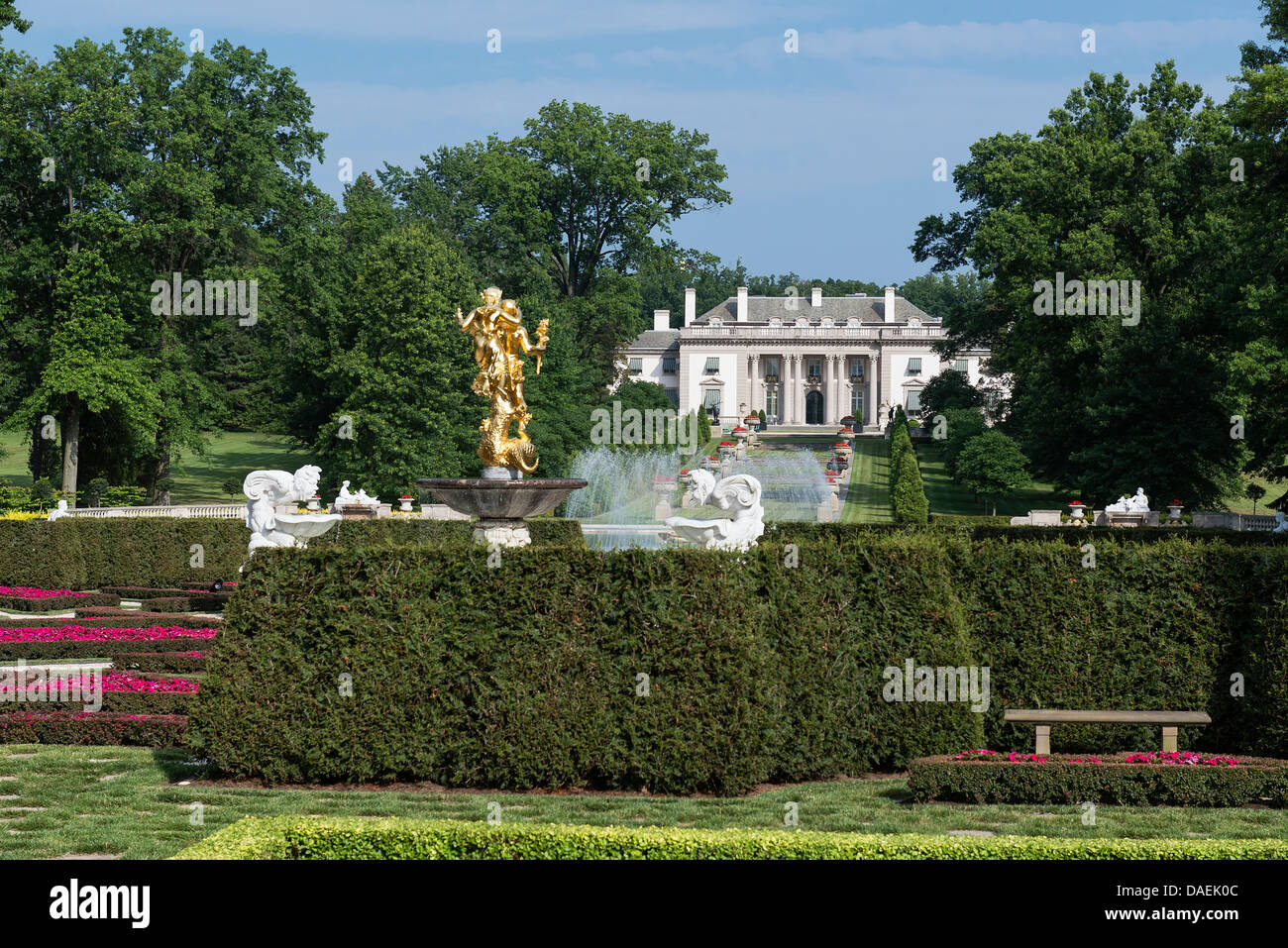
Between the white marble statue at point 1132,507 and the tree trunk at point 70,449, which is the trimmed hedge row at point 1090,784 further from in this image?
the tree trunk at point 70,449

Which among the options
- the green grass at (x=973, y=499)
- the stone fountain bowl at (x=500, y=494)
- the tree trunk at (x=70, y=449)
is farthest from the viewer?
the green grass at (x=973, y=499)

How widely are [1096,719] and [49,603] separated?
19597 millimetres

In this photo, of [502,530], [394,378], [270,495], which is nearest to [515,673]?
[270,495]

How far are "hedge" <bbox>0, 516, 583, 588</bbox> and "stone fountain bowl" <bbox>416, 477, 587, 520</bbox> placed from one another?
268 inches

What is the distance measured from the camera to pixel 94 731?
13125 mm

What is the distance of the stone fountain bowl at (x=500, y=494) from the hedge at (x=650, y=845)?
40.3 feet

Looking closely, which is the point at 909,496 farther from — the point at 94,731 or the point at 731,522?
the point at 94,731

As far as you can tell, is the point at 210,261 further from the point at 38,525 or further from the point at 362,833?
the point at 362,833

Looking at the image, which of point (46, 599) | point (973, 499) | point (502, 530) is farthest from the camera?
point (973, 499)

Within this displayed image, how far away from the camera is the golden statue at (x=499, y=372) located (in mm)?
21172

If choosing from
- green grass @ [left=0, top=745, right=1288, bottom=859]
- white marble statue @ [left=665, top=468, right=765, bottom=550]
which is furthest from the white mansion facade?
green grass @ [left=0, top=745, right=1288, bottom=859]

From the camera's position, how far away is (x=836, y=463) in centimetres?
5978

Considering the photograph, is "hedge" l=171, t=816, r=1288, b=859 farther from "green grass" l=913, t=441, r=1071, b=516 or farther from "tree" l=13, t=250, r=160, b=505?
"green grass" l=913, t=441, r=1071, b=516

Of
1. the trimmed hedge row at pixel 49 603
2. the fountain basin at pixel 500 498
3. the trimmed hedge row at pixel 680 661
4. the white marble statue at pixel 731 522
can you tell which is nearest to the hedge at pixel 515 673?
the trimmed hedge row at pixel 680 661
